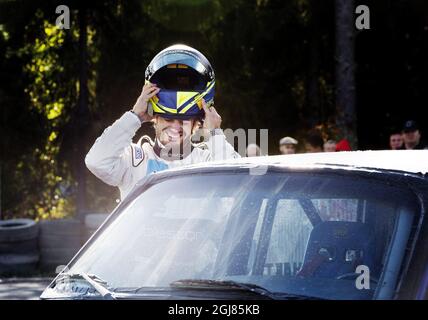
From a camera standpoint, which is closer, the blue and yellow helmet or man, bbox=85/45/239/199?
man, bbox=85/45/239/199

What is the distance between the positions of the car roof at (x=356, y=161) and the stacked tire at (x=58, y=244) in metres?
11.4

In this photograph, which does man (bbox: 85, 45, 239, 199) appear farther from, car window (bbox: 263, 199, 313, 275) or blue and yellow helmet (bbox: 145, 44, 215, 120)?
car window (bbox: 263, 199, 313, 275)

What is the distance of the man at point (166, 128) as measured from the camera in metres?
5.32

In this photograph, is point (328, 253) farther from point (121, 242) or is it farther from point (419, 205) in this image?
point (121, 242)

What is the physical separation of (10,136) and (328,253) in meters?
17.5

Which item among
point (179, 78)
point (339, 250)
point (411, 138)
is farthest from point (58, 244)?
point (339, 250)

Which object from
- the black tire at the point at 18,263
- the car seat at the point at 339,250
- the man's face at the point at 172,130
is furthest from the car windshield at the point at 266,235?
the black tire at the point at 18,263

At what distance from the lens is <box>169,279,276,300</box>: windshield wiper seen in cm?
352

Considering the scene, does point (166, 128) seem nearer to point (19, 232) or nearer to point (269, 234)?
point (269, 234)

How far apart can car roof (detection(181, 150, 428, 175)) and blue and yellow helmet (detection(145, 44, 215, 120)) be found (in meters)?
A: 1.44

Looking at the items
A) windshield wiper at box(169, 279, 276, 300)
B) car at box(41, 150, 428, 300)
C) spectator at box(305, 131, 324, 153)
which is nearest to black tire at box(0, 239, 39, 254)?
spectator at box(305, 131, 324, 153)

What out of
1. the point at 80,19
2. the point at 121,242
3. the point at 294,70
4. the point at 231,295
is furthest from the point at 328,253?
the point at 294,70

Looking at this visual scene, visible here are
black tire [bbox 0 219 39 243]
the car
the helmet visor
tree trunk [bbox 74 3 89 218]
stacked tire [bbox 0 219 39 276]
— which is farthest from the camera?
tree trunk [bbox 74 3 89 218]

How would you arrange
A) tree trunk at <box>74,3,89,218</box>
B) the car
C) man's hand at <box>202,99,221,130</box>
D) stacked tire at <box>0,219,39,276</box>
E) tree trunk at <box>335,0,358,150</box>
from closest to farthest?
the car < man's hand at <box>202,99,221,130</box> < stacked tire at <box>0,219,39,276</box> < tree trunk at <box>335,0,358,150</box> < tree trunk at <box>74,3,89,218</box>
